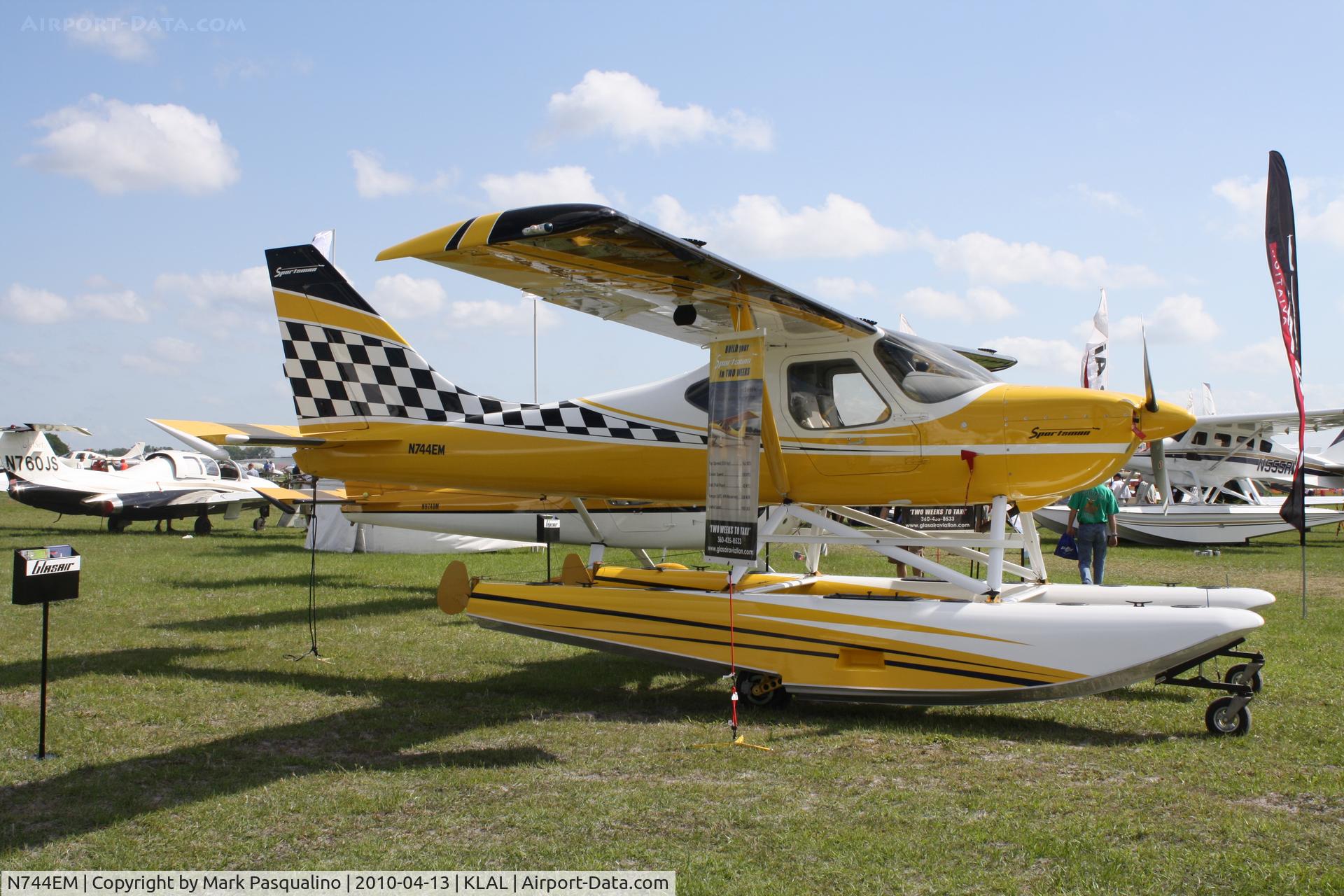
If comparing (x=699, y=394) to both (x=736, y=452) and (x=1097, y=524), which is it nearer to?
(x=736, y=452)

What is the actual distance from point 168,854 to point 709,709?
150 inches

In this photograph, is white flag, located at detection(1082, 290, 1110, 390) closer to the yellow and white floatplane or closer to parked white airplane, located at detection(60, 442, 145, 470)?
the yellow and white floatplane

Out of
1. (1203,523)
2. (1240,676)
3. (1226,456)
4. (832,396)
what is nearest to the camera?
(1240,676)

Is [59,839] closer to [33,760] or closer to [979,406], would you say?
[33,760]

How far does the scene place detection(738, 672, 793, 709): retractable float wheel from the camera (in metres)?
6.85

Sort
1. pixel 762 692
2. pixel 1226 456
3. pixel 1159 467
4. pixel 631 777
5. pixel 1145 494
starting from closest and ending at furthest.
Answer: pixel 631 777 < pixel 762 692 < pixel 1159 467 < pixel 1226 456 < pixel 1145 494

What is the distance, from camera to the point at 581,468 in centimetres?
833

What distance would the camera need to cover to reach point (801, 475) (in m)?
7.48

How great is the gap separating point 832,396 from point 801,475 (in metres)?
0.66

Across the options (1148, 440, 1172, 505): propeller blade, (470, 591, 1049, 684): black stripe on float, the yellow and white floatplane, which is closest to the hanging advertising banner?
the yellow and white floatplane

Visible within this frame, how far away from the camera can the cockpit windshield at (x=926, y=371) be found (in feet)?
23.2

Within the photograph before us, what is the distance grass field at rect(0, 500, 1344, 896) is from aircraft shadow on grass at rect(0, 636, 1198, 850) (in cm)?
3

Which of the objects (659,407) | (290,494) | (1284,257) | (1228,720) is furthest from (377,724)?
(290,494)

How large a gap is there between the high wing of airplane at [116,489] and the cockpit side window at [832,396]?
2167cm
